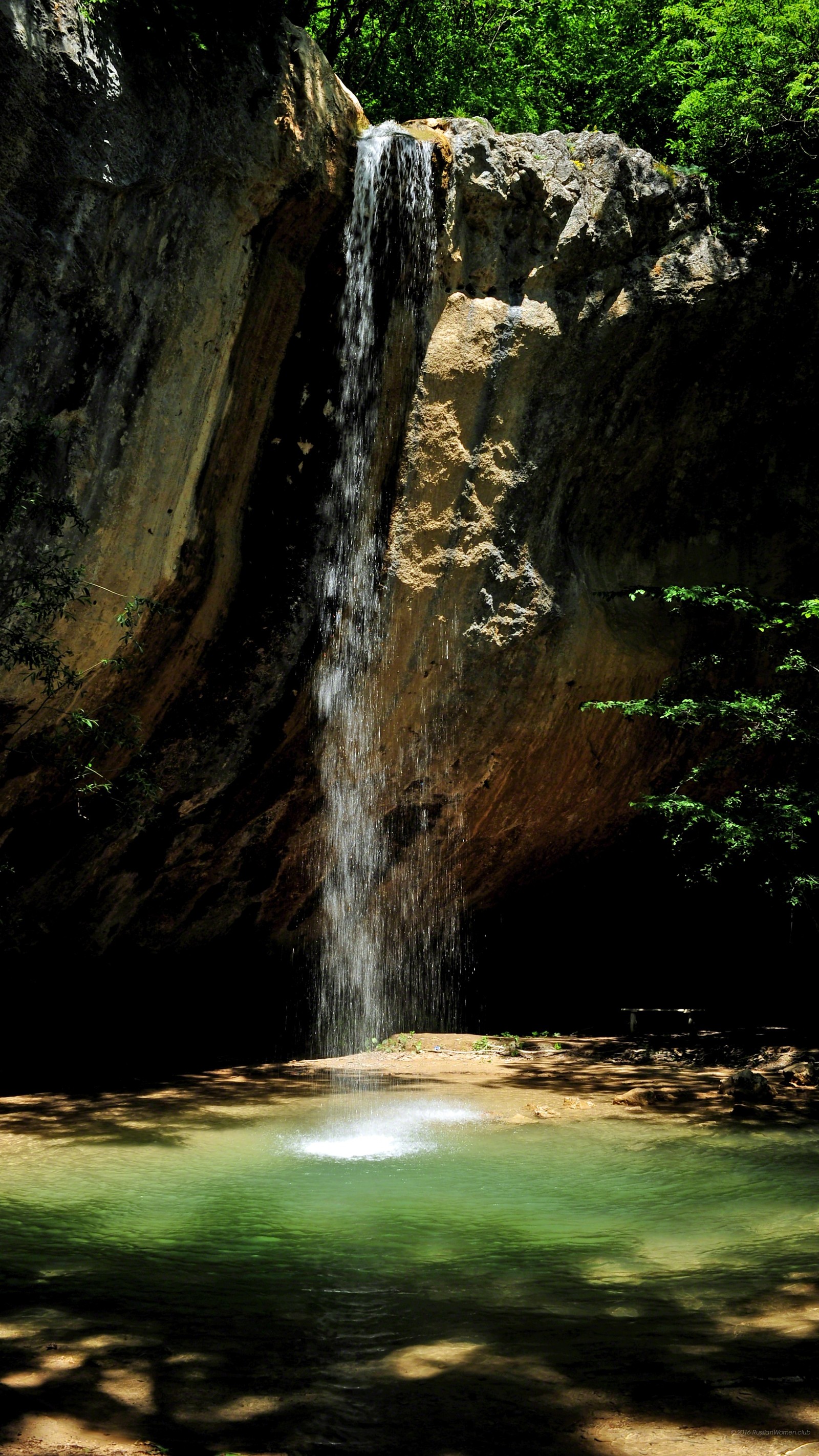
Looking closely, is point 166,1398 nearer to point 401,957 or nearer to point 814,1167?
point 814,1167

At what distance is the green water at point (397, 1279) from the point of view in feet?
11.0

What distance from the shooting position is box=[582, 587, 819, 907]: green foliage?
9.23 meters

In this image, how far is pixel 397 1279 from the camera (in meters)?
4.54

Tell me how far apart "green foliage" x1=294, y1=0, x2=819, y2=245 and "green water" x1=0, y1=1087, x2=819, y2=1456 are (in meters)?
8.78

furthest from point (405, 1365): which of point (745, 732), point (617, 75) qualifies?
point (617, 75)

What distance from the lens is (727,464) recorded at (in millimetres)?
11469

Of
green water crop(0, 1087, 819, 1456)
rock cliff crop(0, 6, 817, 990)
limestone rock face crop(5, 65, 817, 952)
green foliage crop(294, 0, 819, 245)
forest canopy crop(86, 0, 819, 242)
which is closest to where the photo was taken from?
green water crop(0, 1087, 819, 1456)

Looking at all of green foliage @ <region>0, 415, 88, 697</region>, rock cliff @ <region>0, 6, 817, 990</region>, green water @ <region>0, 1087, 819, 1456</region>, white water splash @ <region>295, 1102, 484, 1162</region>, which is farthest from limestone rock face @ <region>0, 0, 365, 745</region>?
green water @ <region>0, 1087, 819, 1456</region>

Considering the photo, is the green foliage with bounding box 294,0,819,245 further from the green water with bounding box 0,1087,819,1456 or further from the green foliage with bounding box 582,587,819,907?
the green water with bounding box 0,1087,819,1456

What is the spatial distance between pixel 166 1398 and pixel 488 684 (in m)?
7.83

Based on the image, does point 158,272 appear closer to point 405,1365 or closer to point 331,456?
point 331,456

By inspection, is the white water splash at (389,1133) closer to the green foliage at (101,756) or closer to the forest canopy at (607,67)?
the green foliage at (101,756)

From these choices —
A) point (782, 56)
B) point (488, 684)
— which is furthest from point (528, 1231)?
point (782, 56)

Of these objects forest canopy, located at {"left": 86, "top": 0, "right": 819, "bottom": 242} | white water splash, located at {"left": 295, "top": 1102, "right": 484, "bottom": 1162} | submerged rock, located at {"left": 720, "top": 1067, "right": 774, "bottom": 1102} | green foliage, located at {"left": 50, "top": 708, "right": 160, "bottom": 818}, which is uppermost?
forest canopy, located at {"left": 86, "top": 0, "right": 819, "bottom": 242}
